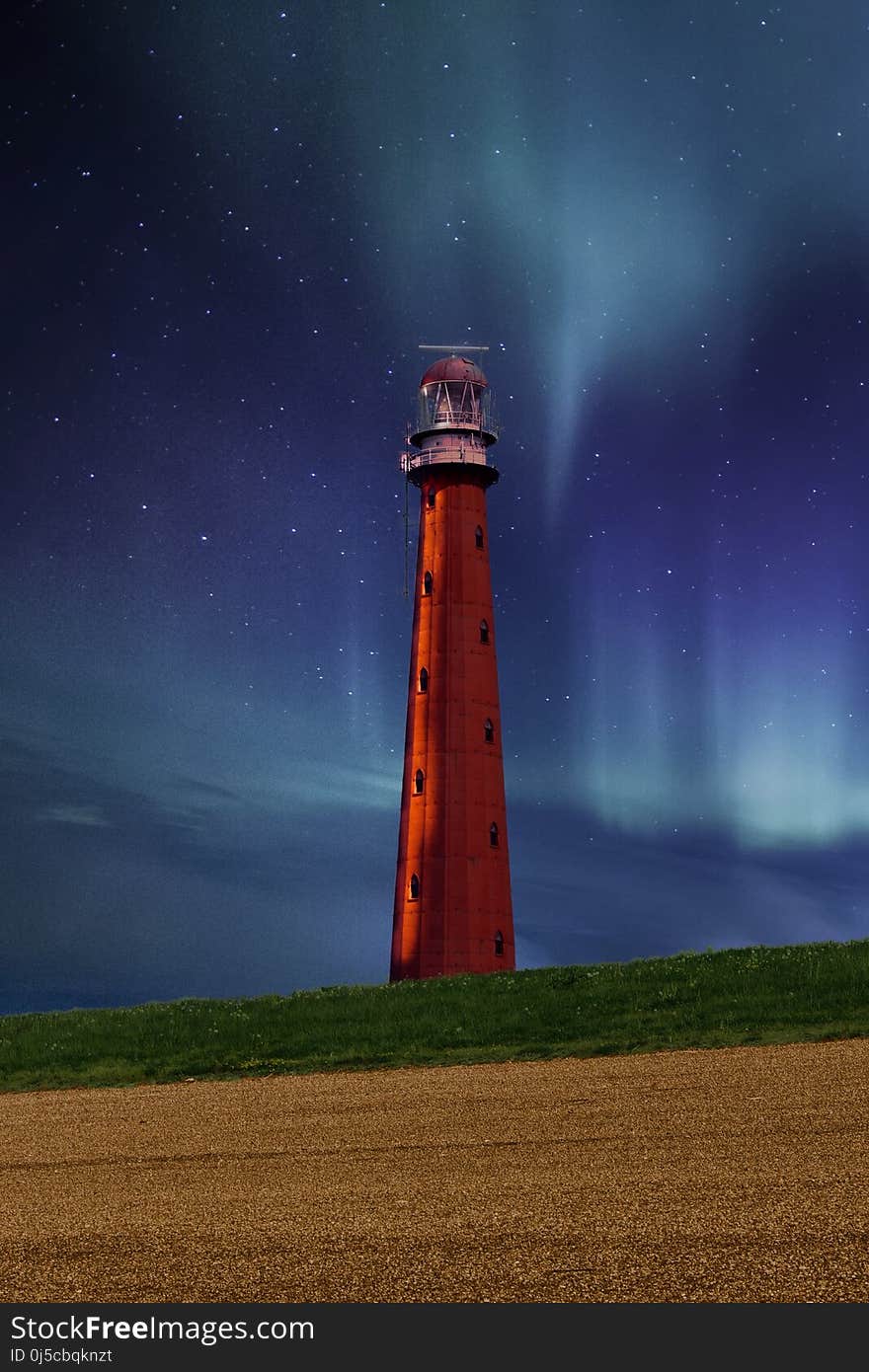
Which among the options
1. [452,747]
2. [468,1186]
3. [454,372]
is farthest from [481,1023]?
[454,372]

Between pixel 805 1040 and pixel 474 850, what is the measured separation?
22.8 m

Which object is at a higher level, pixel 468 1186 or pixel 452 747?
pixel 452 747

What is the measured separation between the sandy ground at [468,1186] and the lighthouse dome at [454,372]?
32419 millimetres

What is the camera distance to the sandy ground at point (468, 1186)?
36.3 feet

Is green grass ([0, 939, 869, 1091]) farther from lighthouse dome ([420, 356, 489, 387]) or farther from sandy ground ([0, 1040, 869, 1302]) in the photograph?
lighthouse dome ([420, 356, 489, 387])

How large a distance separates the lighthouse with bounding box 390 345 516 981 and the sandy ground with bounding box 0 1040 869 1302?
859 inches

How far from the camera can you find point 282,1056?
26.0 meters

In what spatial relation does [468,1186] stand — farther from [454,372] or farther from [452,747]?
[454,372]

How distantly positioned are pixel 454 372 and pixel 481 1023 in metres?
29.5

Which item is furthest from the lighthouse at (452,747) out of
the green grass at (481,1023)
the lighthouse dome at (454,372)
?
the green grass at (481,1023)

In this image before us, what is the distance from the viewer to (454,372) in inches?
1975

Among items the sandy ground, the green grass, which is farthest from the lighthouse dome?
the sandy ground

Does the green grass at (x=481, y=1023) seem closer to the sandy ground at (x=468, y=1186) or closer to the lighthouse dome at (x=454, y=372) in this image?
the sandy ground at (x=468, y=1186)

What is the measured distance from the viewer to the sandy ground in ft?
36.3
